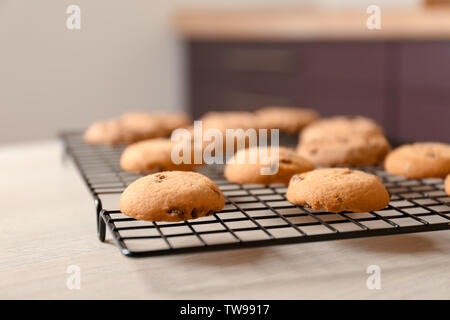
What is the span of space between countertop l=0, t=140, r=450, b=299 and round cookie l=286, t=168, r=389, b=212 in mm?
52

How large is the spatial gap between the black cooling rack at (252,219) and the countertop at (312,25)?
1.09 metres

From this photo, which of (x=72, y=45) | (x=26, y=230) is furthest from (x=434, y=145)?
(x=72, y=45)

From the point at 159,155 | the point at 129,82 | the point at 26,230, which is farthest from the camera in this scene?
the point at 129,82

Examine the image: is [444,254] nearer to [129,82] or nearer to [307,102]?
[307,102]

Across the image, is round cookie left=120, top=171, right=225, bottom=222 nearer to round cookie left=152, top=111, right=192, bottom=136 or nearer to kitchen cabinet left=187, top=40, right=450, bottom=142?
round cookie left=152, top=111, right=192, bottom=136

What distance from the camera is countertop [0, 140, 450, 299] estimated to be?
59 cm

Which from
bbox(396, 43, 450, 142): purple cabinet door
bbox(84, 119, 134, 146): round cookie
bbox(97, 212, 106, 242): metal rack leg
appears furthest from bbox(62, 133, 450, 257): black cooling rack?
bbox(396, 43, 450, 142): purple cabinet door

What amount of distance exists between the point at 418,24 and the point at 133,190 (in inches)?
62.0

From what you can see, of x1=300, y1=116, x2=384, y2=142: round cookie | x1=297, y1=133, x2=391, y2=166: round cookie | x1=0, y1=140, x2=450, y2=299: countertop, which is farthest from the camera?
x1=300, y1=116, x2=384, y2=142: round cookie

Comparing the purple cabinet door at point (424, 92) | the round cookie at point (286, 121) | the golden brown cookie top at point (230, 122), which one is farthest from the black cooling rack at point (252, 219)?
the purple cabinet door at point (424, 92)

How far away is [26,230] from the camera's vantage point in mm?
819

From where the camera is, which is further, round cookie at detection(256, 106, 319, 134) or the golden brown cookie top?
round cookie at detection(256, 106, 319, 134)

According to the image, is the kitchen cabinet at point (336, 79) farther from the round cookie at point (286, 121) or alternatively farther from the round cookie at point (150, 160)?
the round cookie at point (150, 160)
